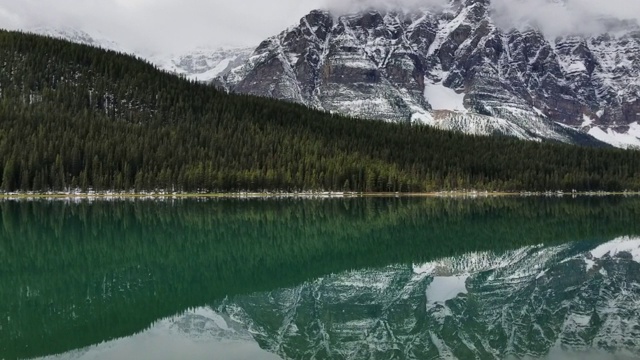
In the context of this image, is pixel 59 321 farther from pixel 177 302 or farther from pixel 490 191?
pixel 490 191

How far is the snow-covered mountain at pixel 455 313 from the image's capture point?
21484 mm

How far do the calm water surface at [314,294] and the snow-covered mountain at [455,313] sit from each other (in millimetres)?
91

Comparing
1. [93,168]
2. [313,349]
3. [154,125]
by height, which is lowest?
[313,349]

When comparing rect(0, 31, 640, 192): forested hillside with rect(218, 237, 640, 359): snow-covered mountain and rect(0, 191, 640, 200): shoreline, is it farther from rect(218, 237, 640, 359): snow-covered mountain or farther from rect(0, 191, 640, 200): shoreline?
rect(218, 237, 640, 359): snow-covered mountain

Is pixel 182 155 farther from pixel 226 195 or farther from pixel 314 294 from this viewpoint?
pixel 314 294

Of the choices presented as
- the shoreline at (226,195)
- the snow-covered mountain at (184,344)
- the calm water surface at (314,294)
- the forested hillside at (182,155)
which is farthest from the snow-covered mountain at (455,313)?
the forested hillside at (182,155)

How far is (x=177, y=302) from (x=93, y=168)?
119 metres

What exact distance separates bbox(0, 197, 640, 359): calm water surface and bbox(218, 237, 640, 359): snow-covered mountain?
0.30 feet

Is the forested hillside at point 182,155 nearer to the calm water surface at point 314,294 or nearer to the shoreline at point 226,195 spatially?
the shoreline at point 226,195

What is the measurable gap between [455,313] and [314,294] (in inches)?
275

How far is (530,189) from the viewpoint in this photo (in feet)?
613

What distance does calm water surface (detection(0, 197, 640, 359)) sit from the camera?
21.7 meters

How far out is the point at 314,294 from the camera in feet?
101

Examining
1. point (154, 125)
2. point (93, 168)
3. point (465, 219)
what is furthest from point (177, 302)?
point (154, 125)
